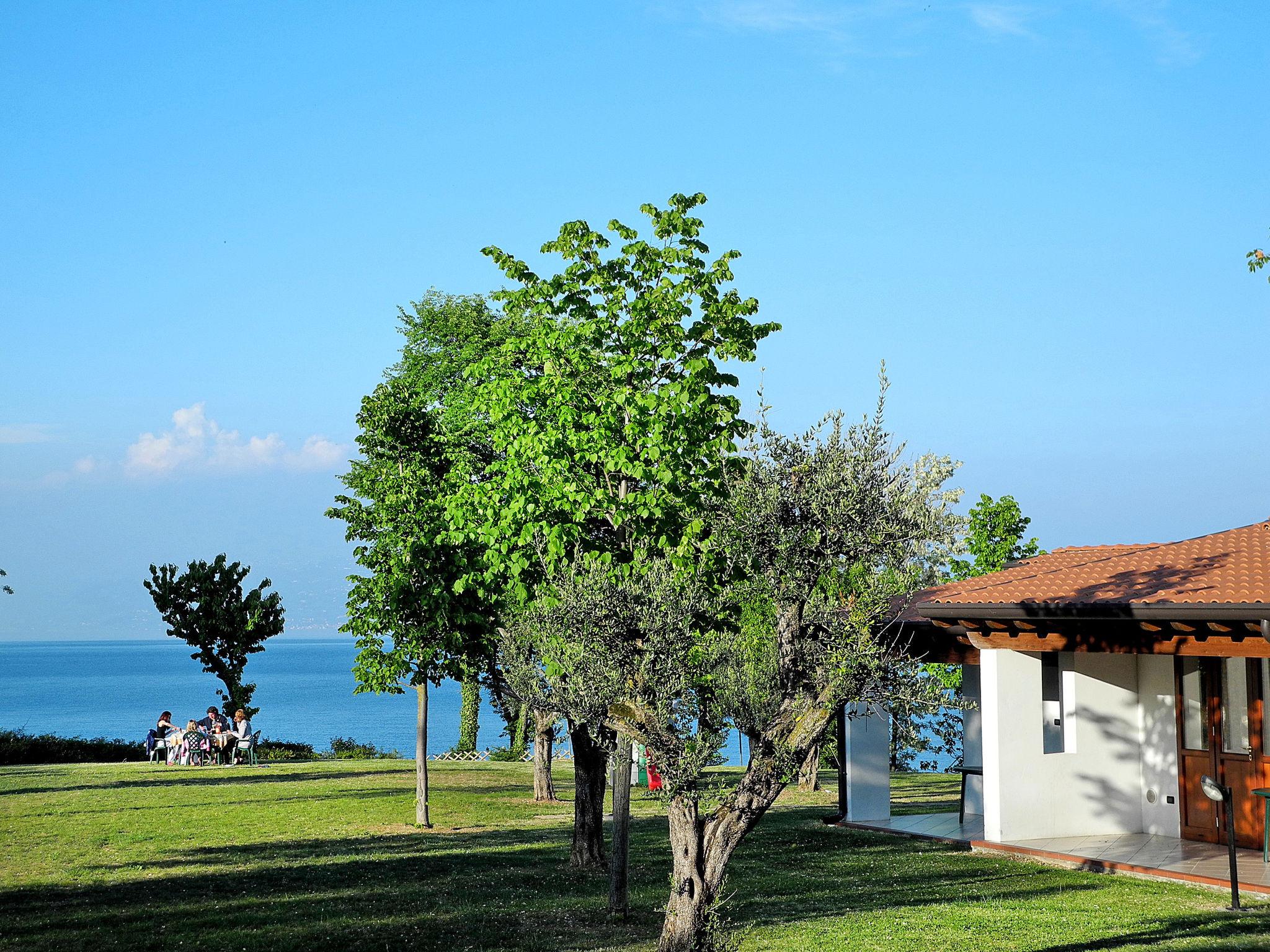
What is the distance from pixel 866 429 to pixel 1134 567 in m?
8.64

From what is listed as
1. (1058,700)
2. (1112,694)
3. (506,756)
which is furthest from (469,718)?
(1112,694)

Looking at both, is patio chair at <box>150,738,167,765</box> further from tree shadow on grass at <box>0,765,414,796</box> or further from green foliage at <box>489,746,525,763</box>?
green foliage at <box>489,746,525,763</box>

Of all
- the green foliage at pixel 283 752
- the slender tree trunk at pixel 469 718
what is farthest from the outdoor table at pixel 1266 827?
the slender tree trunk at pixel 469 718

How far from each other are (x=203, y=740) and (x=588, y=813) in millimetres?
17647

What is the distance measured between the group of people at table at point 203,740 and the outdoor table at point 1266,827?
899 inches

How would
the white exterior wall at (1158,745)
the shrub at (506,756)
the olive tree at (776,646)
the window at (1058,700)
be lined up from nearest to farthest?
1. the olive tree at (776,646)
2. the white exterior wall at (1158,745)
3. the window at (1058,700)
4. the shrub at (506,756)

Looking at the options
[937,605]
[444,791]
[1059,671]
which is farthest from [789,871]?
[444,791]

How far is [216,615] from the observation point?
3206 centimetres

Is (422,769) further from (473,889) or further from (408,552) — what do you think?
(473,889)

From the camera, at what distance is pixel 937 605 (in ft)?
47.3

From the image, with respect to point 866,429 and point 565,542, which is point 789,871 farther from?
point 866,429

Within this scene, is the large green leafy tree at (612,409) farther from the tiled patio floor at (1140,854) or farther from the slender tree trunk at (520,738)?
the slender tree trunk at (520,738)

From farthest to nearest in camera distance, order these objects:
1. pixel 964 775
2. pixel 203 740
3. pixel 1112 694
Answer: pixel 203 740
pixel 964 775
pixel 1112 694

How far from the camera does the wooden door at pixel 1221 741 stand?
541 inches
